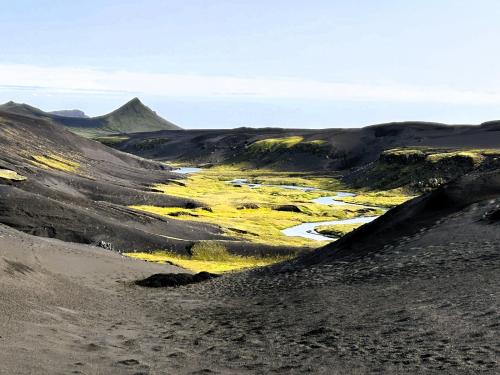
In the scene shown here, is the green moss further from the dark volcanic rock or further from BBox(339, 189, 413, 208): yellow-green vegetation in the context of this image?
BBox(339, 189, 413, 208): yellow-green vegetation

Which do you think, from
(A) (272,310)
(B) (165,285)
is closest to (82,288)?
(B) (165,285)

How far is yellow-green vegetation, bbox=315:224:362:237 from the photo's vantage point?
122225mm

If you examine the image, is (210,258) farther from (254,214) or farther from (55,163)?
(55,163)

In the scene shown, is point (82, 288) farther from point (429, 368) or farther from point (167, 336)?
point (429, 368)

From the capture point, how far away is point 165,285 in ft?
180

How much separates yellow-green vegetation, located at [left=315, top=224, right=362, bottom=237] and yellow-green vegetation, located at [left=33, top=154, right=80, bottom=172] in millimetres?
86711

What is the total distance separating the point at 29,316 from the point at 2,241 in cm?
2221

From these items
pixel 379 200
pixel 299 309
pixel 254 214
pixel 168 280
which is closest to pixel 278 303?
pixel 299 309

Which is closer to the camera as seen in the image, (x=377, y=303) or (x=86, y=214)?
(x=377, y=303)

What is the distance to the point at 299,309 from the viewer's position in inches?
1533

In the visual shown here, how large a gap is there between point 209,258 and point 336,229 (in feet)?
153

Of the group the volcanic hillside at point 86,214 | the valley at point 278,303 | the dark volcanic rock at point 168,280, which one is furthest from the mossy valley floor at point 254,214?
the dark volcanic rock at point 168,280

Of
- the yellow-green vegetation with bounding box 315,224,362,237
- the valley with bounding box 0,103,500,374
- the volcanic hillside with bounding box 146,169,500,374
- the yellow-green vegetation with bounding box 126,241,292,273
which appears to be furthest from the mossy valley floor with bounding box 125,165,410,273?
the volcanic hillside with bounding box 146,169,500,374

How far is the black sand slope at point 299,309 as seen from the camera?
26.6 m
